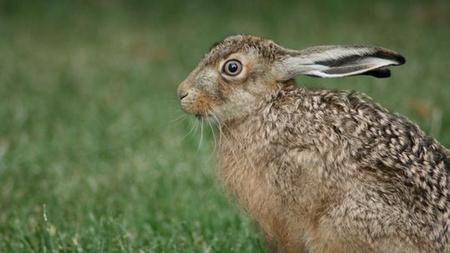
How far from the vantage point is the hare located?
424 centimetres

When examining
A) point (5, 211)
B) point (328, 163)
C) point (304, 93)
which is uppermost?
point (304, 93)

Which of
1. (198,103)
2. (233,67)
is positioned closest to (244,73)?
(233,67)

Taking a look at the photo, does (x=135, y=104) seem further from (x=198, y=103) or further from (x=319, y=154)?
(x=319, y=154)

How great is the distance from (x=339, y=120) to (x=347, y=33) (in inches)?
329

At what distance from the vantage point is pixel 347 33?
41.9 ft

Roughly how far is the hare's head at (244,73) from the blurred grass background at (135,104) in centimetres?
52

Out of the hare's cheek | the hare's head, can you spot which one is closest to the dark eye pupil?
the hare's head

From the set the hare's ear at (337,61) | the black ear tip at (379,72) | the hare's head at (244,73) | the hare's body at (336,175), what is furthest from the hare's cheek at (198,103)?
the black ear tip at (379,72)

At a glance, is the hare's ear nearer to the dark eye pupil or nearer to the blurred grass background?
the dark eye pupil

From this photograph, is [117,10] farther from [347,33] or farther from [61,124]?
[61,124]

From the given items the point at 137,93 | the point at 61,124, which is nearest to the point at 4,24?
the point at 137,93

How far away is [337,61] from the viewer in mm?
4738

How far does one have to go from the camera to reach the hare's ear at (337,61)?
182 inches

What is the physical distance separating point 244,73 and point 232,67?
2.8 inches
